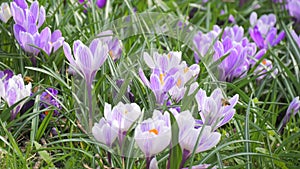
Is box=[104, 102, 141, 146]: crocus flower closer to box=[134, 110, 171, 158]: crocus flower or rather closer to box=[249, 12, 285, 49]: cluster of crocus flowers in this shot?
box=[134, 110, 171, 158]: crocus flower

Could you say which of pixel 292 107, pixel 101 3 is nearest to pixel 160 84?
pixel 292 107

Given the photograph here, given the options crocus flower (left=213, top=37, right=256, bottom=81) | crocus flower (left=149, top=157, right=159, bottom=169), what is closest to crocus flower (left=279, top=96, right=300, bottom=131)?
crocus flower (left=213, top=37, right=256, bottom=81)

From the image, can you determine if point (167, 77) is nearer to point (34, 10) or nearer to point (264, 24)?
point (34, 10)

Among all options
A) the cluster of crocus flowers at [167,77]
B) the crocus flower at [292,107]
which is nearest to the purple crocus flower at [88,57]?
the cluster of crocus flowers at [167,77]

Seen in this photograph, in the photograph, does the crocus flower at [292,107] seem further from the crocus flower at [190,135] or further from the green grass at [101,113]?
the crocus flower at [190,135]

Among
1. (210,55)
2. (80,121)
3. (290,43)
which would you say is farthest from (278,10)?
(80,121)
